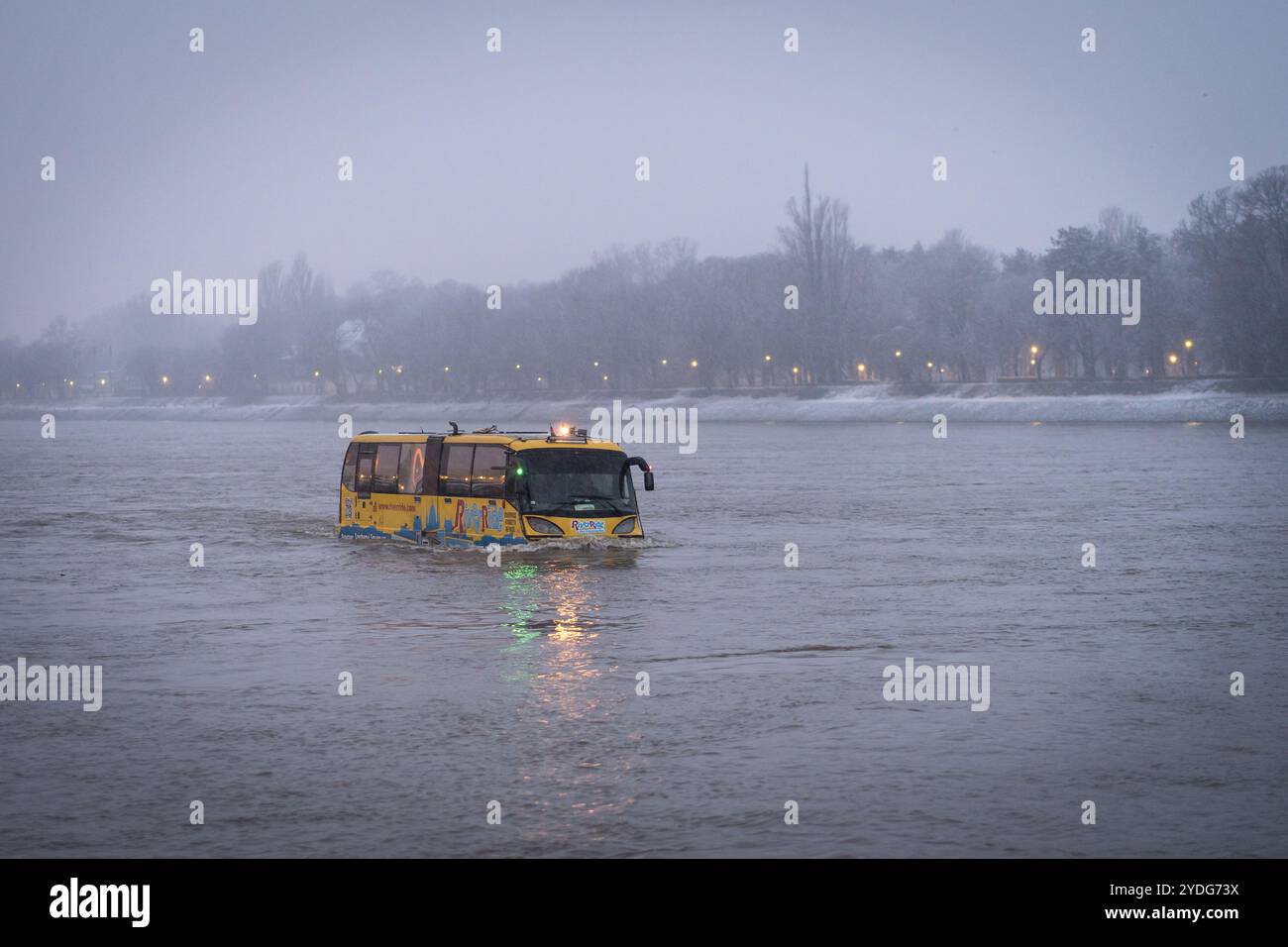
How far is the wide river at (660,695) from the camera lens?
33.3ft

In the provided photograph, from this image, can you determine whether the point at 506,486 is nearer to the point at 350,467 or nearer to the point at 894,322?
the point at 350,467

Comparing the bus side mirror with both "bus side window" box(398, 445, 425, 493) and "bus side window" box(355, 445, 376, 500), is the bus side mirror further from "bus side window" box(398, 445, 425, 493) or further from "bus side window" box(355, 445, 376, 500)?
"bus side window" box(355, 445, 376, 500)

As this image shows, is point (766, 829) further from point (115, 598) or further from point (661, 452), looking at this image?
point (661, 452)

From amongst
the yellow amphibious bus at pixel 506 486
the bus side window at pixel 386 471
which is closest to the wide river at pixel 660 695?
the yellow amphibious bus at pixel 506 486

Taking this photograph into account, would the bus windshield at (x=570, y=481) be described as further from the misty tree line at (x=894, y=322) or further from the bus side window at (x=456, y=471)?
the misty tree line at (x=894, y=322)

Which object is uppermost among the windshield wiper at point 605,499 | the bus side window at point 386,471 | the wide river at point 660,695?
the bus side window at point 386,471

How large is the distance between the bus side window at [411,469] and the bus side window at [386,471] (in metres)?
0.18

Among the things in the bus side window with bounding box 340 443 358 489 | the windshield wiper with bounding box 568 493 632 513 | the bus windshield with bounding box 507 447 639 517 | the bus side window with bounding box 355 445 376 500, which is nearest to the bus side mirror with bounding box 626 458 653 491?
the bus windshield with bounding box 507 447 639 517

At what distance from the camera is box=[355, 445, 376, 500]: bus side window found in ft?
101

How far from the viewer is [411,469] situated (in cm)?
2973

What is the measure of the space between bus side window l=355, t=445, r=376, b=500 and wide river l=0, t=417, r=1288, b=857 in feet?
4.12

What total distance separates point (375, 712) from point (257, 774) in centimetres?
234

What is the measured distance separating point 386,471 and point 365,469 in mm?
786
